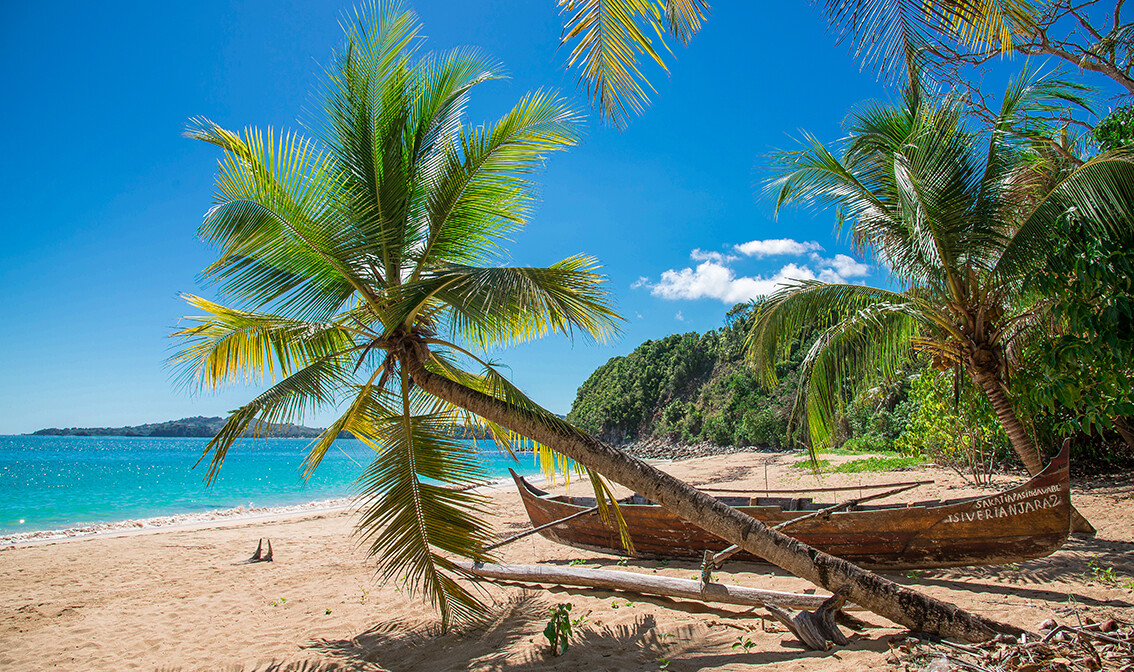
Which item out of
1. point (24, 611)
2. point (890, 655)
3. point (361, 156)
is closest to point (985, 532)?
point (890, 655)

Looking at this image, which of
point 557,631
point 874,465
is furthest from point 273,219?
point 874,465

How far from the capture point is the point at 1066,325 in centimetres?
638

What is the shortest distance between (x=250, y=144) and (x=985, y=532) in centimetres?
748

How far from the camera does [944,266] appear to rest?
6.08 m

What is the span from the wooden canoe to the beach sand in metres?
0.24

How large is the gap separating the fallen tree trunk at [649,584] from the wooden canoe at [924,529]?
512 millimetres

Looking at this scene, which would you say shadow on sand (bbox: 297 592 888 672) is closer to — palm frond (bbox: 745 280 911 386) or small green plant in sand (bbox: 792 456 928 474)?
palm frond (bbox: 745 280 911 386)

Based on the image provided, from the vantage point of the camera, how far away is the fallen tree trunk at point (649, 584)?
443 cm

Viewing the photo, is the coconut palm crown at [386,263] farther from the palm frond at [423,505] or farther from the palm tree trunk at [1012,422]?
the palm tree trunk at [1012,422]

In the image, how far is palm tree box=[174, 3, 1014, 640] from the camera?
4070 mm

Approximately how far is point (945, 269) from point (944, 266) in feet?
0.18

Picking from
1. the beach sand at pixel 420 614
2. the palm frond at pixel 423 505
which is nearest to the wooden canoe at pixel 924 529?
the beach sand at pixel 420 614

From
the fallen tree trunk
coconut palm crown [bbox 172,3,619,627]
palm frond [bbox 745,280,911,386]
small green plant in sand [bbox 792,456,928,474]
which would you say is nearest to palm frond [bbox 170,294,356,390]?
coconut palm crown [bbox 172,3,619,627]

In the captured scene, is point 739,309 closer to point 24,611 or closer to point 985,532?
point 985,532
